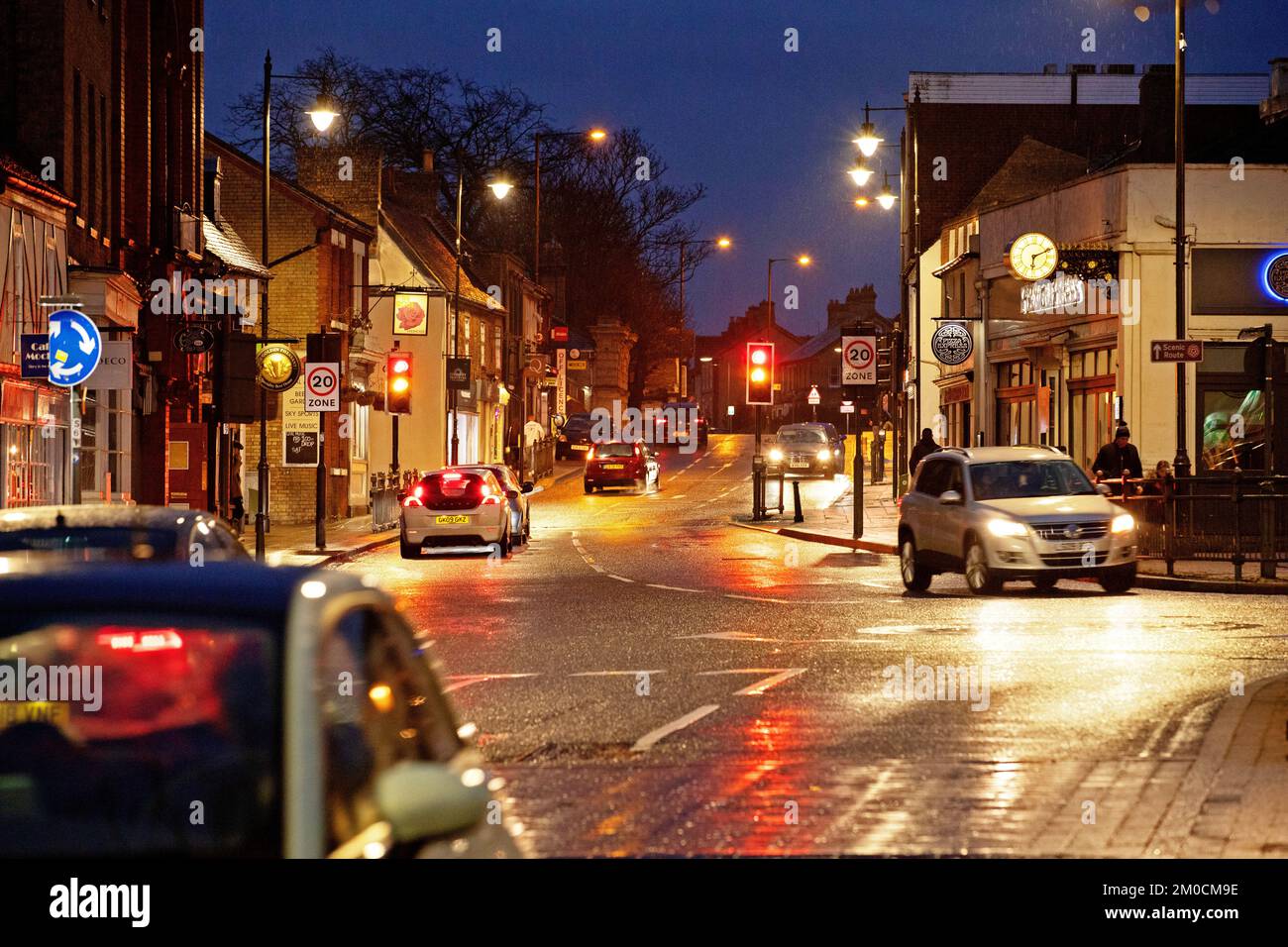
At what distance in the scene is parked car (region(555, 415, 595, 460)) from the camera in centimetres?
8650

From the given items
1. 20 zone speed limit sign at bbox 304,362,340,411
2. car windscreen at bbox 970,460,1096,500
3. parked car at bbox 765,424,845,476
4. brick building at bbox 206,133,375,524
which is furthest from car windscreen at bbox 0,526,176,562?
parked car at bbox 765,424,845,476

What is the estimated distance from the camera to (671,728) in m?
11.5

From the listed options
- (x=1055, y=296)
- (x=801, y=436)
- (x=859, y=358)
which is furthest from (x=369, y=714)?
(x=801, y=436)

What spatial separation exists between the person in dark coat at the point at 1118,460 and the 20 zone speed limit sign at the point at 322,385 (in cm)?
1379

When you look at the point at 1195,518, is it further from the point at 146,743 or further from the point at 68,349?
the point at 146,743

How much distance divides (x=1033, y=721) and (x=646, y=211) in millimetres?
86829

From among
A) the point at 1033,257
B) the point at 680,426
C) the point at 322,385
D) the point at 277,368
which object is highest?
the point at 1033,257

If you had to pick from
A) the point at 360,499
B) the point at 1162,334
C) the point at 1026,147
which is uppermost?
the point at 1026,147

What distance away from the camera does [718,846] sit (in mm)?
7773

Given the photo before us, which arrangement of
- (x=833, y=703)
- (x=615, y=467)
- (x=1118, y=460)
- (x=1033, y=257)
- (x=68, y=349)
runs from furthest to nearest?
1. (x=615, y=467)
2. (x=1033, y=257)
3. (x=1118, y=460)
4. (x=68, y=349)
5. (x=833, y=703)

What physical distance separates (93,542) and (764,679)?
621 cm

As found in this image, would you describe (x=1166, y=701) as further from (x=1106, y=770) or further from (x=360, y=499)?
(x=360, y=499)

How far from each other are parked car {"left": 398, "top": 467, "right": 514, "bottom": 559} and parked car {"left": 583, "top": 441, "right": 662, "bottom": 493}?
28448 millimetres
